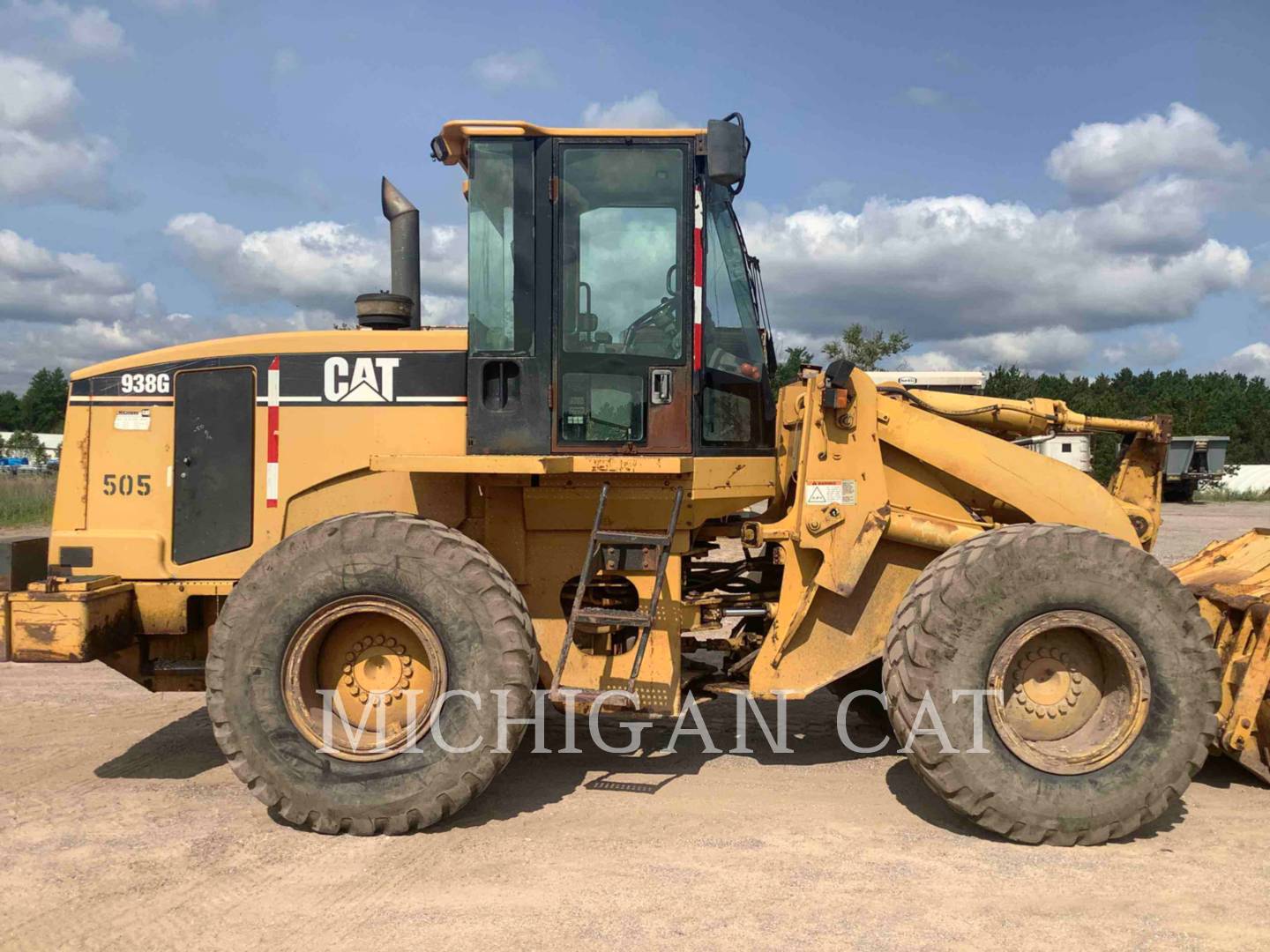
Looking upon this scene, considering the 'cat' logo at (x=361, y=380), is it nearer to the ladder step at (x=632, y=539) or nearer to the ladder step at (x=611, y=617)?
the ladder step at (x=632, y=539)

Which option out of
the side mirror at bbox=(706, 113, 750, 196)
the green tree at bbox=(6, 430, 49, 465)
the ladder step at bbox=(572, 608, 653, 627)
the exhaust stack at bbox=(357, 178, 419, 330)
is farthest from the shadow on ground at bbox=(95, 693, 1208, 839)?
the green tree at bbox=(6, 430, 49, 465)

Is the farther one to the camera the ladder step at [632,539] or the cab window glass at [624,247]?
the cab window glass at [624,247]

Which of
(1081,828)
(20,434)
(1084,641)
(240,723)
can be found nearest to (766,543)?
(1084,641)

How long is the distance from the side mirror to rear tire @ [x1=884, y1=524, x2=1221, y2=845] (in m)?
2.07

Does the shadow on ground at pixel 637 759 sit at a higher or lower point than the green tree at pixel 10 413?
lower

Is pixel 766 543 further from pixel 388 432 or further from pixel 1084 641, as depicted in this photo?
pixel 388 432

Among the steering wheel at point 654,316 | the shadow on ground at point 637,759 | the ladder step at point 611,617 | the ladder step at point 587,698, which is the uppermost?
the steering wheel at point 654,316

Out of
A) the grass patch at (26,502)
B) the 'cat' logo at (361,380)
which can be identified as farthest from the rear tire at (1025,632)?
the grass patch at (26,502)

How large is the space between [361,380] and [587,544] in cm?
146

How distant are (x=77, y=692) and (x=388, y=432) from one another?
3934 mm

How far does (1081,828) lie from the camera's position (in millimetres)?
4113

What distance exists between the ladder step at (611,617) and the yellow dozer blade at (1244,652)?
9.37 feet

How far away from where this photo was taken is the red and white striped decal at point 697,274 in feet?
15.5

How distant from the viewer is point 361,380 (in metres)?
4.90
